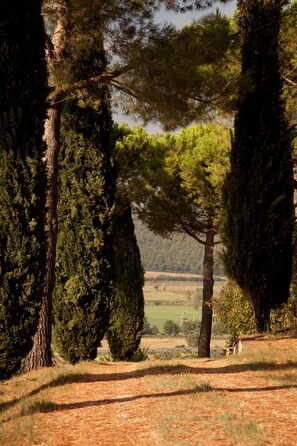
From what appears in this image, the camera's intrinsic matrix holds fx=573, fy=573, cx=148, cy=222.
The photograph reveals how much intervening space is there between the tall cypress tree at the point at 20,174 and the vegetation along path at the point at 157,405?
1.23 m

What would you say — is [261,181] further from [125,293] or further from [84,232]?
[125,293]

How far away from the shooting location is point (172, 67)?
11.8 meters

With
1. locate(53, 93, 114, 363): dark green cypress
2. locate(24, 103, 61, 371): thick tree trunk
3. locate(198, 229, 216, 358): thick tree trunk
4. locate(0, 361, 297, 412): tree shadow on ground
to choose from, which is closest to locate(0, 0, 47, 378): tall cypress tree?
locate(0, 361, 297, 412): tree shadow on ground

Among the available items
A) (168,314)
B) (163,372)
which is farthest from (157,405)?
(168,314)

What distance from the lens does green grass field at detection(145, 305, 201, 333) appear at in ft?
322

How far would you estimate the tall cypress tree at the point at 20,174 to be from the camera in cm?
887

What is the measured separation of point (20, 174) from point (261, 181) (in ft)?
26.5

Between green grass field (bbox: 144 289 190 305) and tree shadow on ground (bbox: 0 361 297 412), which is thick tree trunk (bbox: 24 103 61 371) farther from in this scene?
green grass field (bbox: 144 289 190 305)

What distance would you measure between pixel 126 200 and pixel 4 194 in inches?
356

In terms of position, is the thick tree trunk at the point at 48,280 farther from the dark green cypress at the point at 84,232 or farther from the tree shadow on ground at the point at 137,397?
the tree shadow on ground at the point at 137,397

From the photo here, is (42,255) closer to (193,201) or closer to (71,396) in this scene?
(71,396)

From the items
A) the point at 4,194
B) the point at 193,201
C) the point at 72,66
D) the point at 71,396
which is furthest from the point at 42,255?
the point at 193,201

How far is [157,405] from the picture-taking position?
7.49 m

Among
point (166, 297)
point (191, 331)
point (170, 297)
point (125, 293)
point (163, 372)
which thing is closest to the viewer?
point (163, 372)
